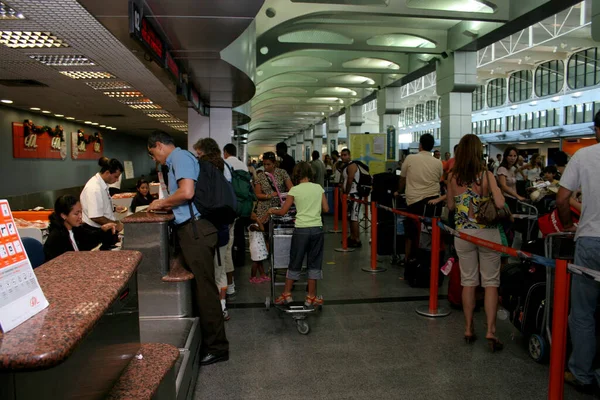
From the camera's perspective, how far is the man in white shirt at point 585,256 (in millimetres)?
3021

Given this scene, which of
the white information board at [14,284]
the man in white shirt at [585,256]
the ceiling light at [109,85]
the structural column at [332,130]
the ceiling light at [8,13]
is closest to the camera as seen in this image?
the white information board at [14,284]

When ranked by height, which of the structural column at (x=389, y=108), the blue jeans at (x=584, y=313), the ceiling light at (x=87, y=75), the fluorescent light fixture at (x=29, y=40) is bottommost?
Result: the blue jeans at (x=584, y=313)

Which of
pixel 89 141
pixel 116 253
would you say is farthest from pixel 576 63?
pixel 116 253

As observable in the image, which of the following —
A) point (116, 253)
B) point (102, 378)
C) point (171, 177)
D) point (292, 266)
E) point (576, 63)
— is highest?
point (576, 63)

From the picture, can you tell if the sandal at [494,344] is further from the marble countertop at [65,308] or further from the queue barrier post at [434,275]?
the marble countertop at [65,308]

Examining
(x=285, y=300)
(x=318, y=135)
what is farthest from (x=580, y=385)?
(x=318, y=135)

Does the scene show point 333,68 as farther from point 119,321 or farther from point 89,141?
point 119,321

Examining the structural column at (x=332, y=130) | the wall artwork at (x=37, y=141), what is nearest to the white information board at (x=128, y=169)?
the wall artwork at (x=37, y=141)

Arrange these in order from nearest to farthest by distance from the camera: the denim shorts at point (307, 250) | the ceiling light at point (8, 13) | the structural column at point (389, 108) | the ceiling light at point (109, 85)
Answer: the ceiling light at point (8, 13) < the denim shorts at point (307, 250) < the ceiling light at point (109, 85) < the structural column at point (389, 108)

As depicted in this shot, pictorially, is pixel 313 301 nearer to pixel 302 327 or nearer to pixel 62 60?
pixel 302 327

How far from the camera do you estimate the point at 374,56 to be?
16.8 metres

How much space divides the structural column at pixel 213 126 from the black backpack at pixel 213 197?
29.2 feet

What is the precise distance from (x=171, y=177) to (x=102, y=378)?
240cm

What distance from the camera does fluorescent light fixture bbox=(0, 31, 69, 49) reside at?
5281mm
